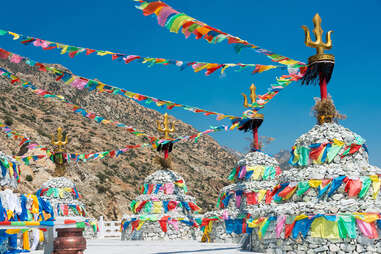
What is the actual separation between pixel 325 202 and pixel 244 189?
9124mm

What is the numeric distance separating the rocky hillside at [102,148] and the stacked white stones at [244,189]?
83.1 feet

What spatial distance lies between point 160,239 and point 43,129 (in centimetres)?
3879

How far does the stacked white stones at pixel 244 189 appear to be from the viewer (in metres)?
20.2

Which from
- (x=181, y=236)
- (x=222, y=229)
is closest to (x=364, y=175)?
(x=222, y=229)

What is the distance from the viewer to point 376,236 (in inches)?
410

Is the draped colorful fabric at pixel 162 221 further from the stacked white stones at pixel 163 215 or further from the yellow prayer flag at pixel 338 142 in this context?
the yellow prayer flag at pixel 338 142

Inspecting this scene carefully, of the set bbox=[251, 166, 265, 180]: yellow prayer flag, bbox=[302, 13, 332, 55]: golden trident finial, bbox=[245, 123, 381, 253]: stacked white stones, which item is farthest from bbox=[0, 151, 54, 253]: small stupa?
bbox=[302, 13, 332, 55]: golden trident finial

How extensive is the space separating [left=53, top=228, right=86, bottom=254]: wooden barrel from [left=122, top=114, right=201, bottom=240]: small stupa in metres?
16.4

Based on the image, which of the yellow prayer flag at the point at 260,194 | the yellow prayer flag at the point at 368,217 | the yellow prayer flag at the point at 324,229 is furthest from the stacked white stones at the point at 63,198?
the yellow prayer flag at the point at 368,217

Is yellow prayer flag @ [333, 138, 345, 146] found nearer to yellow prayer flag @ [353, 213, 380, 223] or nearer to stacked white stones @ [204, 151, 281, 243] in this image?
yellow prayer flag @ [353, 213, 380, 223]

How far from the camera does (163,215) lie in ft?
77.5

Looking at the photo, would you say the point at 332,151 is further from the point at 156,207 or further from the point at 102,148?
the point at 102,148

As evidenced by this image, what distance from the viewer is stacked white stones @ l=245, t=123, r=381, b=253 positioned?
10602mm

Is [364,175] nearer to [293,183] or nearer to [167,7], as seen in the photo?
[293,183]
